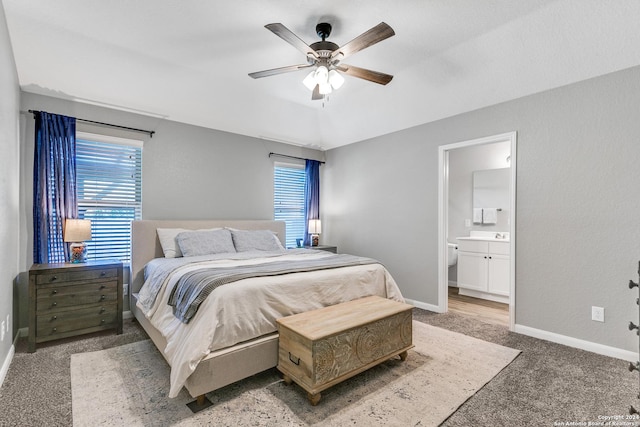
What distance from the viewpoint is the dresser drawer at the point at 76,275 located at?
285cm

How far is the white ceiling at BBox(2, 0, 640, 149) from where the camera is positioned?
2.49 m

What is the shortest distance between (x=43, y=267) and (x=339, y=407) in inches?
115

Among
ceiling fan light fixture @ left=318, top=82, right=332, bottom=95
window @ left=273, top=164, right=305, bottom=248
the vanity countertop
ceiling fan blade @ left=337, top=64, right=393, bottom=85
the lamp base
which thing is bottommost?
the lamp base

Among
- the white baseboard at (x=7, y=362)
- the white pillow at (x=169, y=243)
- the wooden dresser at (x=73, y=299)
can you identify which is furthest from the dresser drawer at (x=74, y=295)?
the white pillow at (x=169, y=243)

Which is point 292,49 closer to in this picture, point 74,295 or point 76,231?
point 76,231

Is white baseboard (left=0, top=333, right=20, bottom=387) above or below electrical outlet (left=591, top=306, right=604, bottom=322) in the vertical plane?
below

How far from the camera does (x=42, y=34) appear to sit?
2742 mm

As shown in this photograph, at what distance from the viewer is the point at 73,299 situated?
2992 mm

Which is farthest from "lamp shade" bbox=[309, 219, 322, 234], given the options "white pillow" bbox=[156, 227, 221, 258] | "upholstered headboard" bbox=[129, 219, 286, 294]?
"white pillow" bbox=[156, 227, 221, 258]

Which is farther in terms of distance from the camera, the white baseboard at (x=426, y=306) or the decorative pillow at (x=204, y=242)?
the white baseboard at (x=426, y=306)

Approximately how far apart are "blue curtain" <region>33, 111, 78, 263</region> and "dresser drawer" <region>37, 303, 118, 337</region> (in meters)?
0.63

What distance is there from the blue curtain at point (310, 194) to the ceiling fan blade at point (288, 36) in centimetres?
298

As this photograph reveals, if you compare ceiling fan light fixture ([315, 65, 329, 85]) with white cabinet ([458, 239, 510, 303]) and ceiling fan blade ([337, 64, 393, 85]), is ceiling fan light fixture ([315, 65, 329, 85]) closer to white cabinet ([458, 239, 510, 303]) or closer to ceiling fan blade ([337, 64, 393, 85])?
ceiling fan blade ([337, 64, 393, 85])

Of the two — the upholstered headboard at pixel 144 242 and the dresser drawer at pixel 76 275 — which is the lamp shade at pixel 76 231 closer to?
the dresser drawer at pixel 76 275
